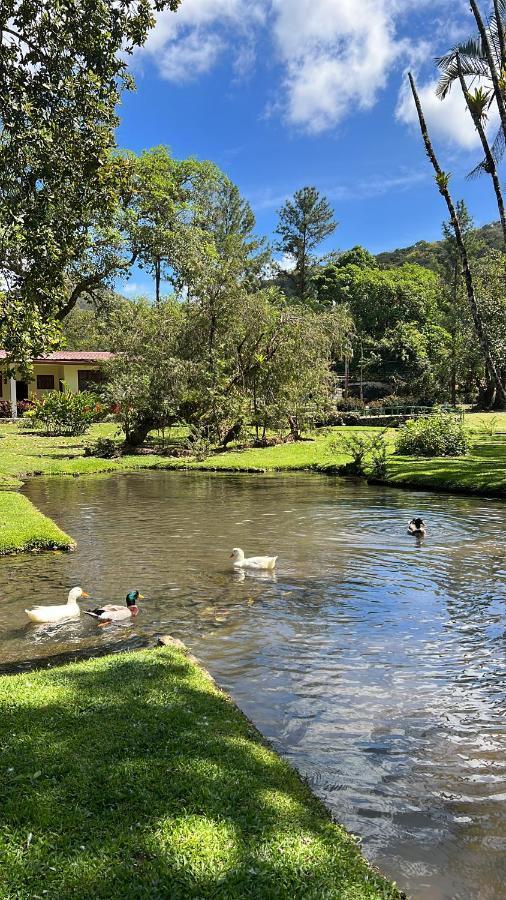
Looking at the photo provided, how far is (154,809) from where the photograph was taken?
3.91m

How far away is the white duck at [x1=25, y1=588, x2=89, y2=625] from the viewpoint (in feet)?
27.6

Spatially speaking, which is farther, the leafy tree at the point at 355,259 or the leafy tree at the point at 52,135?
the leafy tree at the point at 355,259

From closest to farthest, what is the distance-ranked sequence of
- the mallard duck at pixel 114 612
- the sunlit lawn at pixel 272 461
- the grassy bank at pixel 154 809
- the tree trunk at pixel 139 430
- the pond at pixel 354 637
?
the grassy bank at pixel 154 809 < the pond at pixel 354 637 < the mallard duck at pixel 114 612 < the sunlit lawn at pixel 272 461 < the tree trunk at pixel 139 430

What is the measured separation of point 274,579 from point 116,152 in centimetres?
3099

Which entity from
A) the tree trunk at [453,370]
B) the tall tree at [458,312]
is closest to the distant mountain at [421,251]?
the tall tree at [458,312]

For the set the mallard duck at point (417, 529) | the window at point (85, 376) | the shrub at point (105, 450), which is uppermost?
the window at point (85, 376)

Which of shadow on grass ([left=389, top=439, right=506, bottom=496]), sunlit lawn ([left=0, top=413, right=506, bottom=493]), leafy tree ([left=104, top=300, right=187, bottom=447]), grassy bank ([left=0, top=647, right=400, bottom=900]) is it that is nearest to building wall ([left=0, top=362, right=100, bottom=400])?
sunlit lawn ([left=0, top=413, right=506, bottom=493])

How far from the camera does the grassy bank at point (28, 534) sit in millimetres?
12336

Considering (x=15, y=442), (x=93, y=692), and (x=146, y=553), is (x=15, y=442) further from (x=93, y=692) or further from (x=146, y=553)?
(x=93, y=692)

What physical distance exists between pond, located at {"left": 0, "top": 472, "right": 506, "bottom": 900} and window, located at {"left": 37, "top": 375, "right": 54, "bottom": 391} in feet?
129

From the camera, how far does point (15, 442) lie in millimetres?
32531

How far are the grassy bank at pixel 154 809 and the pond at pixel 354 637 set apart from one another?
1.91ft

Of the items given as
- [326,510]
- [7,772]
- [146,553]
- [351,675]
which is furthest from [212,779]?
[326,510]

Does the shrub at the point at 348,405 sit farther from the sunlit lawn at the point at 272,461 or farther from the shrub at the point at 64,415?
the shrub at the point at 64,415
